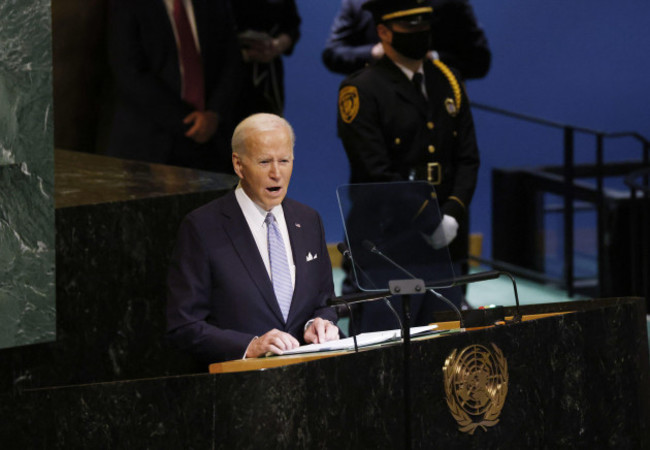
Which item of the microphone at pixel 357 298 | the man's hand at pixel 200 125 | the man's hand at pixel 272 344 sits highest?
the man's hand at pixel 200 125

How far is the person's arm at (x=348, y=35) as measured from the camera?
5.20 meters

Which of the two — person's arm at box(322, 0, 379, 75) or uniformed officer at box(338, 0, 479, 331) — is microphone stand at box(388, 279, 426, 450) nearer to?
uniformed officer at box(338, 0, 479, 331)

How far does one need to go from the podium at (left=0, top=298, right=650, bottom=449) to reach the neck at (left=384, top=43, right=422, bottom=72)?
1519 millimetres

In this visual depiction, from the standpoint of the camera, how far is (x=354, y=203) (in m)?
2.88

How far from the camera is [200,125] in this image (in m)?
5.36

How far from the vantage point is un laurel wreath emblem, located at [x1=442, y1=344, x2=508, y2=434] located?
2.32 m

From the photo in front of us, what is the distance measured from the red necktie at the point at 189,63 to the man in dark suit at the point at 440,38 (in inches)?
25.5

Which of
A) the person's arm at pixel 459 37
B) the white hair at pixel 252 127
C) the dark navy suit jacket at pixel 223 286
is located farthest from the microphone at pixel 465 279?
the person's arm at pixel 459 37

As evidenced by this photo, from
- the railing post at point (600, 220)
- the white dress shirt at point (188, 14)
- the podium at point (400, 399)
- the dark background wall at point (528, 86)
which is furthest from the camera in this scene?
the dark background wall at point (528, 86)

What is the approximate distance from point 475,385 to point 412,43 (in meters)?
1.89

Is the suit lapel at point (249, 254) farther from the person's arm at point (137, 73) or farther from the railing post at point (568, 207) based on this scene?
the railing post at point (568, 207)

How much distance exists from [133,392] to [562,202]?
5895 mm

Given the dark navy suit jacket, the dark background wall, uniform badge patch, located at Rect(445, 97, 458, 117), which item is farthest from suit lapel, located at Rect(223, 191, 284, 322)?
the dark background wall

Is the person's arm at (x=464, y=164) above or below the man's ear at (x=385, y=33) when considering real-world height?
below
